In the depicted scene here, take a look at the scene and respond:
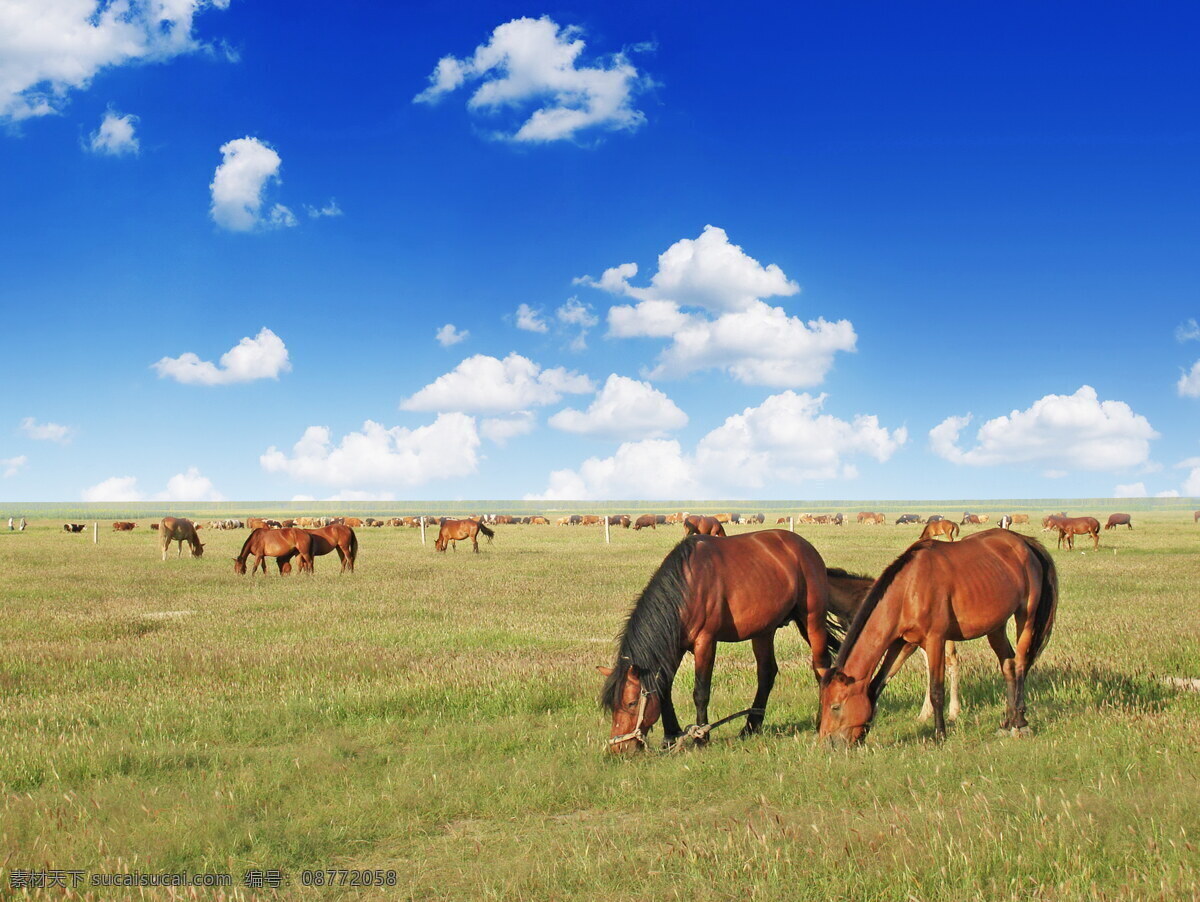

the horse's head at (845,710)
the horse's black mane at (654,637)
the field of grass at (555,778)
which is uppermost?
the horse's black mane at (654,637)

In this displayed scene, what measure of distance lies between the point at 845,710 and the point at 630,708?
198cm

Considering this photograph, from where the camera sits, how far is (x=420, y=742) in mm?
8148

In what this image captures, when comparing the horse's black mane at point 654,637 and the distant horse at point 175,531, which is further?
the distant horse at point 175,531

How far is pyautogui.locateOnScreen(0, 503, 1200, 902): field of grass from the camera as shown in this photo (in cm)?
483

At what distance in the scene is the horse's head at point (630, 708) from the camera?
7156mm

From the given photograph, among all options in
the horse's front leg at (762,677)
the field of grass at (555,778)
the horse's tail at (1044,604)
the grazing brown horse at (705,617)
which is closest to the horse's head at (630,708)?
the grazing brown horse at (705,617)

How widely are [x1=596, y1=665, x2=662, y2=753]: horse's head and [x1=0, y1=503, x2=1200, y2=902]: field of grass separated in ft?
0.58

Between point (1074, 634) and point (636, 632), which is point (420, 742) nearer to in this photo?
point (636, 632)

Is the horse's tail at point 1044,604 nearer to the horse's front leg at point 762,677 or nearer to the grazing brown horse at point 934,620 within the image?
the grazing brown horse at point 934,620

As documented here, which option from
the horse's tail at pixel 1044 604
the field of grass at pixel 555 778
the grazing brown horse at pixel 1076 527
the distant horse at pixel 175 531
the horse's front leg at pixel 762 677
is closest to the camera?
the field of grass at pixel 555 778

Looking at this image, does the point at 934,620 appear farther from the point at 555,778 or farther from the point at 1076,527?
the point at 1076,527

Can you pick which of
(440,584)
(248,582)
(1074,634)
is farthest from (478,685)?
(248,582)

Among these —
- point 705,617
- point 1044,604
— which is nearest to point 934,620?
point 1044,604

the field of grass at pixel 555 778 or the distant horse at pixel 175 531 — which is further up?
the distant horse at pixel 175 531
